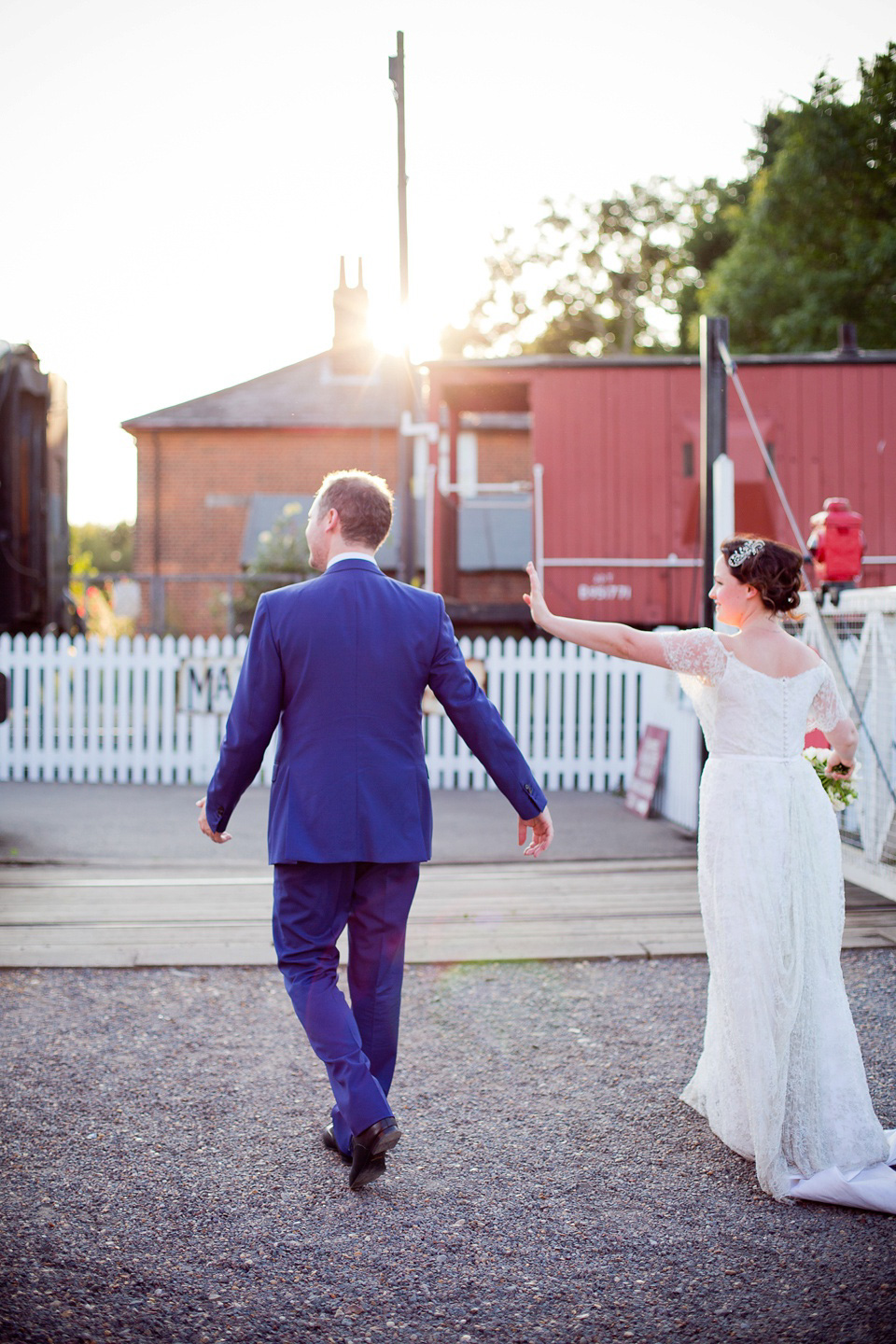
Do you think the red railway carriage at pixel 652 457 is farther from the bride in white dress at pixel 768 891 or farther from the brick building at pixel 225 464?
the brick building at pixel 225 464

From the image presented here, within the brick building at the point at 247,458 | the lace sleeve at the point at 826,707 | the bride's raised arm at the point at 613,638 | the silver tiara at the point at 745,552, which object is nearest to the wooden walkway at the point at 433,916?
the lace sleeve at the point at 826,707

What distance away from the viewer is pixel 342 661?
2861 millimetres

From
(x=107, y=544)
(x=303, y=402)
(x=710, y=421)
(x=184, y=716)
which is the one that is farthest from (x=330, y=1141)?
(x=107, y=544)

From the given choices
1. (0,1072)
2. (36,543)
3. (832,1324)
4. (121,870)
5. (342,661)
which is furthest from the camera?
(36,543)

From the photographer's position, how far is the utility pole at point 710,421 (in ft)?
24.2

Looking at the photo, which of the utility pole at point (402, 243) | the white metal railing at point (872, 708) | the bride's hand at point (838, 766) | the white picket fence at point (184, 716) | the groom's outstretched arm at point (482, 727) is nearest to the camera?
the groom's outstretched arm at point (482, 727)

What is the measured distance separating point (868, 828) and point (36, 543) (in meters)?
9.28

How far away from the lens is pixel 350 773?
285 cm

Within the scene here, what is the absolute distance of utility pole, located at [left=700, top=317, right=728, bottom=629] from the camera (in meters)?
7.39

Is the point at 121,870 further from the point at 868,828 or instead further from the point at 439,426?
the point at 439,426

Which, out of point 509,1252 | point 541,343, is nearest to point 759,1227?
point 509,1252

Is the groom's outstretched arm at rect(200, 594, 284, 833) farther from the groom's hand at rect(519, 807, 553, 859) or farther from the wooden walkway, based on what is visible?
the wooden walkway

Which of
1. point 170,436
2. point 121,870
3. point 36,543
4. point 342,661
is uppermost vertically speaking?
point 170,436

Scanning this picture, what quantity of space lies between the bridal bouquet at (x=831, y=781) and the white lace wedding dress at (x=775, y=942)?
1.21 ft
